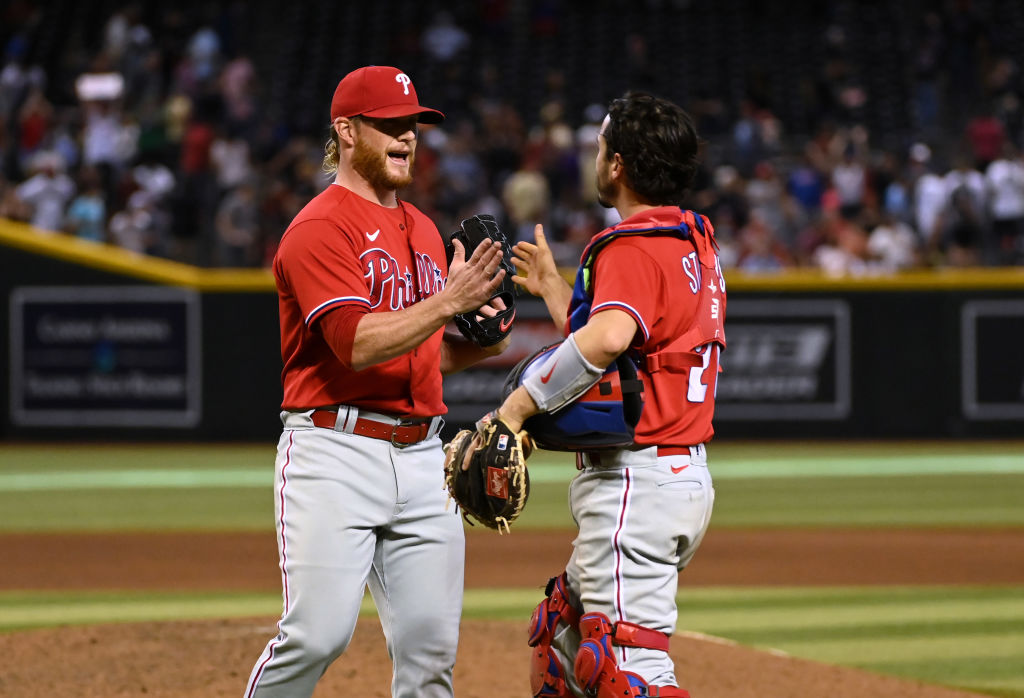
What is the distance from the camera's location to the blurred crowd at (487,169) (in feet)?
48.9

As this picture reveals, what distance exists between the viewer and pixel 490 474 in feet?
11.6

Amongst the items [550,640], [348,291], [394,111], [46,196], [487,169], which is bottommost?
[550,640]

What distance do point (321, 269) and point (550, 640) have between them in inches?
49.6

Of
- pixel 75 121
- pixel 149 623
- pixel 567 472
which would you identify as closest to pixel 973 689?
pixel 149 623

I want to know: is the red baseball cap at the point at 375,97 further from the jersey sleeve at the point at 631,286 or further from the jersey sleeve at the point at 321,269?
the jersey sleeve at the point at 631,286

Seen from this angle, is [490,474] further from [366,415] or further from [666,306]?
[666,306]

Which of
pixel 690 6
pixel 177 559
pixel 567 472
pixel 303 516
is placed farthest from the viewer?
pixel 690 6

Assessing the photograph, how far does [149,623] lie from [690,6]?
1789 cm

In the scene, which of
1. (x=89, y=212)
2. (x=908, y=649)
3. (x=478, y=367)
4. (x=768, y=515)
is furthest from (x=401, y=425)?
(x=89, y=212)

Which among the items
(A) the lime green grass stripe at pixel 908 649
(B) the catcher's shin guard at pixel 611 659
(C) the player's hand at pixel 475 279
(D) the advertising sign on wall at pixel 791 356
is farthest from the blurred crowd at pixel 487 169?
(B) the catcher's shin guard at pixel 611 659

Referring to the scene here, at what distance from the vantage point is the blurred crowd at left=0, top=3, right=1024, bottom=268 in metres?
14.9

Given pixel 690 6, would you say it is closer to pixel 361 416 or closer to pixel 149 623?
pixel 149 623

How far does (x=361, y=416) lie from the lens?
12.4 feet

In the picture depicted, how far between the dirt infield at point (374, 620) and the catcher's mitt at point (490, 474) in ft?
5.63
